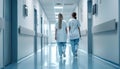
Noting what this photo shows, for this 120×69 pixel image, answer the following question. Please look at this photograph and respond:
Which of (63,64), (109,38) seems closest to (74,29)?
(109,38)

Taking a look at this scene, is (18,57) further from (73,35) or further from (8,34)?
(73,35)

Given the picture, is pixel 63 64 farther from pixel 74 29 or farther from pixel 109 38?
pixel 74 29

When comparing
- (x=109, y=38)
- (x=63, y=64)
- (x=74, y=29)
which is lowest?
(x=63, y=64)

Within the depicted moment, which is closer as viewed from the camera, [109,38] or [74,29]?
[109,38]

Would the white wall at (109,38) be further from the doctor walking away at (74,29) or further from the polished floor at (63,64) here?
the doctor walking away at (74,29)

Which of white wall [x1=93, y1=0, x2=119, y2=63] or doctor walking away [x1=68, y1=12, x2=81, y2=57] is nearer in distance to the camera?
white wall [x1=93, y1=0, x2=119, y2=63]

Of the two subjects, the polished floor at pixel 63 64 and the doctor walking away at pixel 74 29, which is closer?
the polished floor at pixel 63 64

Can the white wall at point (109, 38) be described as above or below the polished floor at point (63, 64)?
above

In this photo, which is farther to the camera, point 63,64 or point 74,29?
point 74,29

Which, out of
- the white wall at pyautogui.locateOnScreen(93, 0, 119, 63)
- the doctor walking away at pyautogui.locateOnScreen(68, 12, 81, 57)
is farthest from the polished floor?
the doctor walking away at pyautogui.locateOnScreen(68, 12, 81, 57)

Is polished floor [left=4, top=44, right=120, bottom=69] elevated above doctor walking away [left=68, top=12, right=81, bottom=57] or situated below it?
below

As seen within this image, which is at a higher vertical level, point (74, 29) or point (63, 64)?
point (74, 29)

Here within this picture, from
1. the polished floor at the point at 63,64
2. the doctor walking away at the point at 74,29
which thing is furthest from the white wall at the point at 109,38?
the doctor walking away at the point at 74,29

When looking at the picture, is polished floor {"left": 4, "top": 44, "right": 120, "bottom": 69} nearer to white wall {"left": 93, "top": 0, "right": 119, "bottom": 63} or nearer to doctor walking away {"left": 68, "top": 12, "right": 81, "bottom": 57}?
white wall {"left": 93, "top": 0, "right": 119, "bottom": 63}
